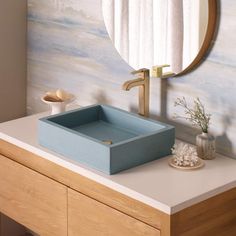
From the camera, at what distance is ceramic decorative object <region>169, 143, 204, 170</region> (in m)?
2.28

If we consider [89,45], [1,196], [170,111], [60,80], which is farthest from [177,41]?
[1,196]

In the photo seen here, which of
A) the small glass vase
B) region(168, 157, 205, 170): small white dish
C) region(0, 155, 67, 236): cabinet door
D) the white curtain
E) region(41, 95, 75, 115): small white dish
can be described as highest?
→ the white curtain

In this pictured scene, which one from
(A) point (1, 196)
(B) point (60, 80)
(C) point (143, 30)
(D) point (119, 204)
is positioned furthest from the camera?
Answer: (B) point (60, 80)

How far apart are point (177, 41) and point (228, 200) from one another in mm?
582

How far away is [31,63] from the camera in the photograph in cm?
313

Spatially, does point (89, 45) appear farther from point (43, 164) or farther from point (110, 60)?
point (43, 164)

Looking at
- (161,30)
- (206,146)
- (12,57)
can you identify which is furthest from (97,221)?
(12,57)

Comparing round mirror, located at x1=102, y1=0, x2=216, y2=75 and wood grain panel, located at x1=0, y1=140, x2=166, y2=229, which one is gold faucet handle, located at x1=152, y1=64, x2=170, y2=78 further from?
wood grain panel, located at x1=0, y1=140, x2=166, y2=229

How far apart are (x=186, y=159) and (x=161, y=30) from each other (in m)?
0.49

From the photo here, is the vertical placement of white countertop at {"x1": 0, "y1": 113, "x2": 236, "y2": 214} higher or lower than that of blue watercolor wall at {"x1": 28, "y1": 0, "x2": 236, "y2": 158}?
lower

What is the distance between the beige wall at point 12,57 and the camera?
9.93ft

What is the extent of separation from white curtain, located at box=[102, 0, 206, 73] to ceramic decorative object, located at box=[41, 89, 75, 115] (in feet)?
0.93

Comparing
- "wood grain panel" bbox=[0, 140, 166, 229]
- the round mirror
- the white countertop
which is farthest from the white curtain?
"wood grain panel" bbox=[0, 140, 166, 229]

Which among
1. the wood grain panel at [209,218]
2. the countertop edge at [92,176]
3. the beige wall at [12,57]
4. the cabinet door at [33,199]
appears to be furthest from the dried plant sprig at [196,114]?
the beige wall at [12,57]
